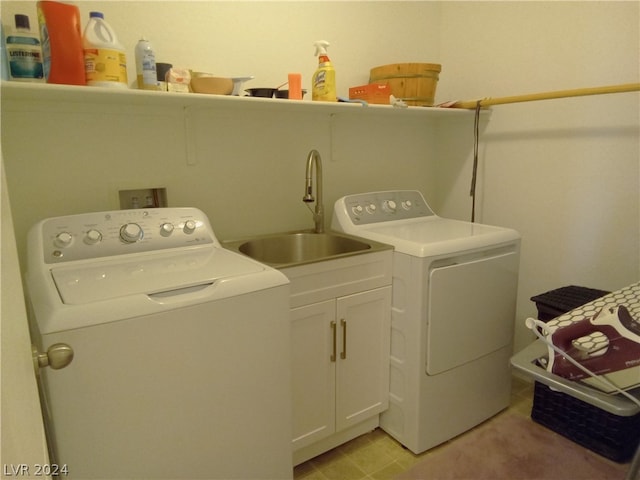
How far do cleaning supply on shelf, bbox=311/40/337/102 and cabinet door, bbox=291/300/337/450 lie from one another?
37.5 inches

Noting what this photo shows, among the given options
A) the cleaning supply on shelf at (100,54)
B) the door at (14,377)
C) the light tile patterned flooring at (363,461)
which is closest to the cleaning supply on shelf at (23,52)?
the cleaning supply on shelf at (100,54)

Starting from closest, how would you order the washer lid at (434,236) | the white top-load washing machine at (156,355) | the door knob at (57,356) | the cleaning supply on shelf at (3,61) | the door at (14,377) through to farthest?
the door at (14,377) → the door knob at (57,356) → the white top-load washing machine at (156,355) → the cleaning supply on shelf at (3,61) → the washer lid at (434,236)

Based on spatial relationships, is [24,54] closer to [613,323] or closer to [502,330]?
[613,323]

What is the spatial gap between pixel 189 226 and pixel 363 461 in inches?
50.6

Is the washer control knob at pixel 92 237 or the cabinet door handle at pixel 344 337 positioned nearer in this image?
the washer control knob at pixel 92 237

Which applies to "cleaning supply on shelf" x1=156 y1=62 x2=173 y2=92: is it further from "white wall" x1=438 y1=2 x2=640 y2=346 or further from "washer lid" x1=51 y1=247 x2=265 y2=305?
"white wall" x1=438 y1=2 x2=640 y2=346

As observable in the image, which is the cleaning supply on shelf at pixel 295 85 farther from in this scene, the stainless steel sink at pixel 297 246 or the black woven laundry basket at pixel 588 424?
the black woven laundry basket at pixel 588 424

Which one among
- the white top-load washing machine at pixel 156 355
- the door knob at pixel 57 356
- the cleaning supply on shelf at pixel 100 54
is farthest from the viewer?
the cleaning supply on shelf at pixel 100 54

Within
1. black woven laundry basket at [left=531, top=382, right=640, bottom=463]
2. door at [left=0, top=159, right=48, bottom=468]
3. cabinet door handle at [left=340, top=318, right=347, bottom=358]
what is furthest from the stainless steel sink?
door at [left=0, top=159, right=48, bottom=468]

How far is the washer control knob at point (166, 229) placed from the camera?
158 cm

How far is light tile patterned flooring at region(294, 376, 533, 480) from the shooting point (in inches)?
70.0

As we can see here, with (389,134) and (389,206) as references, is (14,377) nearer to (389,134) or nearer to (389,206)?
(389,206)

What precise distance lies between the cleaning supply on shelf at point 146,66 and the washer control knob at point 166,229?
1.69 feet

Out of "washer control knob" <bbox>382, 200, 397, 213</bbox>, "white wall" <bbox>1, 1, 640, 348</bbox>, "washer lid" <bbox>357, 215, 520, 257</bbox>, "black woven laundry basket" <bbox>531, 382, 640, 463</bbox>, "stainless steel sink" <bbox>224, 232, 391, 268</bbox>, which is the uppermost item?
"white wall" <bbox>1, 1, 640, 348</bbox>
